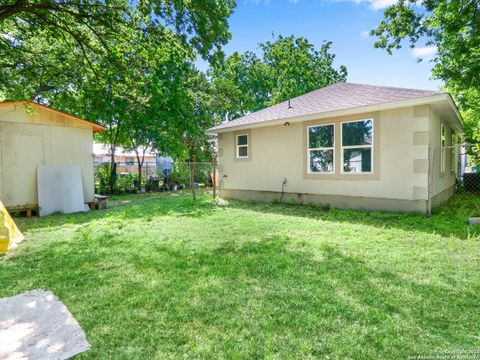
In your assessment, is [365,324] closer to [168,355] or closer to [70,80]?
[168,355]

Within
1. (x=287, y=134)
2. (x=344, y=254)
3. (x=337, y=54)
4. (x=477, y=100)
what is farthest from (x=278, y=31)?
(x=344, y=254)

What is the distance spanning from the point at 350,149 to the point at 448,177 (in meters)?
5.26

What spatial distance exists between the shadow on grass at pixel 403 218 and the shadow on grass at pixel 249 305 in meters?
2.61

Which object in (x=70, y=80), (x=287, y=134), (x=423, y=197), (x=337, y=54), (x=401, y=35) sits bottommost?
(x=423, y=197)

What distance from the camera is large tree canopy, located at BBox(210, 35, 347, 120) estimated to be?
22.0 metres

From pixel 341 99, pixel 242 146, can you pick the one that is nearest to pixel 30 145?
pixel 242 146

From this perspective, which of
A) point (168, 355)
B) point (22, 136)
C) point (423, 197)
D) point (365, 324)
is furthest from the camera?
point (22, 136)

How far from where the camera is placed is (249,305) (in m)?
2.67

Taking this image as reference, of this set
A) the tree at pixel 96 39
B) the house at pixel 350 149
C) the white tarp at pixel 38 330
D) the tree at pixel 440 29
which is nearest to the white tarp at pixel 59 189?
the tree at pixel 96 39

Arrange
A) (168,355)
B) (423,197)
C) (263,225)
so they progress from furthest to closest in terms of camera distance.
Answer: (423,197), (263,225), (168,355)

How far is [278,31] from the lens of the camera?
963 inches

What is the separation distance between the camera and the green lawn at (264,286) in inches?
83.1

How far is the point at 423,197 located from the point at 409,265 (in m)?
3.79

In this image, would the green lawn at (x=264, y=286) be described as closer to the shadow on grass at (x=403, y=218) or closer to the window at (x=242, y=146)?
the shadow on grass at (x=403, y=218)
